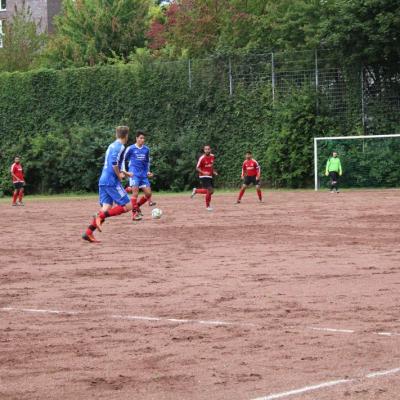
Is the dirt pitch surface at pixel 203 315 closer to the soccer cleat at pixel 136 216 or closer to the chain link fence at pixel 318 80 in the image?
the soccer cleat at pixel 136 216

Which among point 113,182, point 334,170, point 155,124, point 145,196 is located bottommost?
point 145,196

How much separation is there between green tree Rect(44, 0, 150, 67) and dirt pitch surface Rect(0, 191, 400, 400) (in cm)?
4635

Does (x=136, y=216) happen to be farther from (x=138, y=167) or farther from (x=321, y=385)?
(x=321, y=385)

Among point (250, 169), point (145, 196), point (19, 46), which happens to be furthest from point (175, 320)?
point (19, 46)

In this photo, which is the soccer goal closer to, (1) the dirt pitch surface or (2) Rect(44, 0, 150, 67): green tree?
(2) Rect(44, 0, 150, 67): green tree

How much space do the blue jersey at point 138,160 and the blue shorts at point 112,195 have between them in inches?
264

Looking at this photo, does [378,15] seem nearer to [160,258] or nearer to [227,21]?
[227,21]

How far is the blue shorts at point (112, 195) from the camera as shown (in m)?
20.2

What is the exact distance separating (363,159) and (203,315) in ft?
115

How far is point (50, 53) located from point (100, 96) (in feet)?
46.7

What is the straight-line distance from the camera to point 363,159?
44.8 meters

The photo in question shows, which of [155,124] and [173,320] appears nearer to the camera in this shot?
[173,320]

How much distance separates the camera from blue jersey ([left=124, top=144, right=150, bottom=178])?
2703 centimetres

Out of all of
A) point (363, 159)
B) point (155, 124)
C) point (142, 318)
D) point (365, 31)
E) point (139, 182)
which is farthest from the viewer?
point (155, 124)
